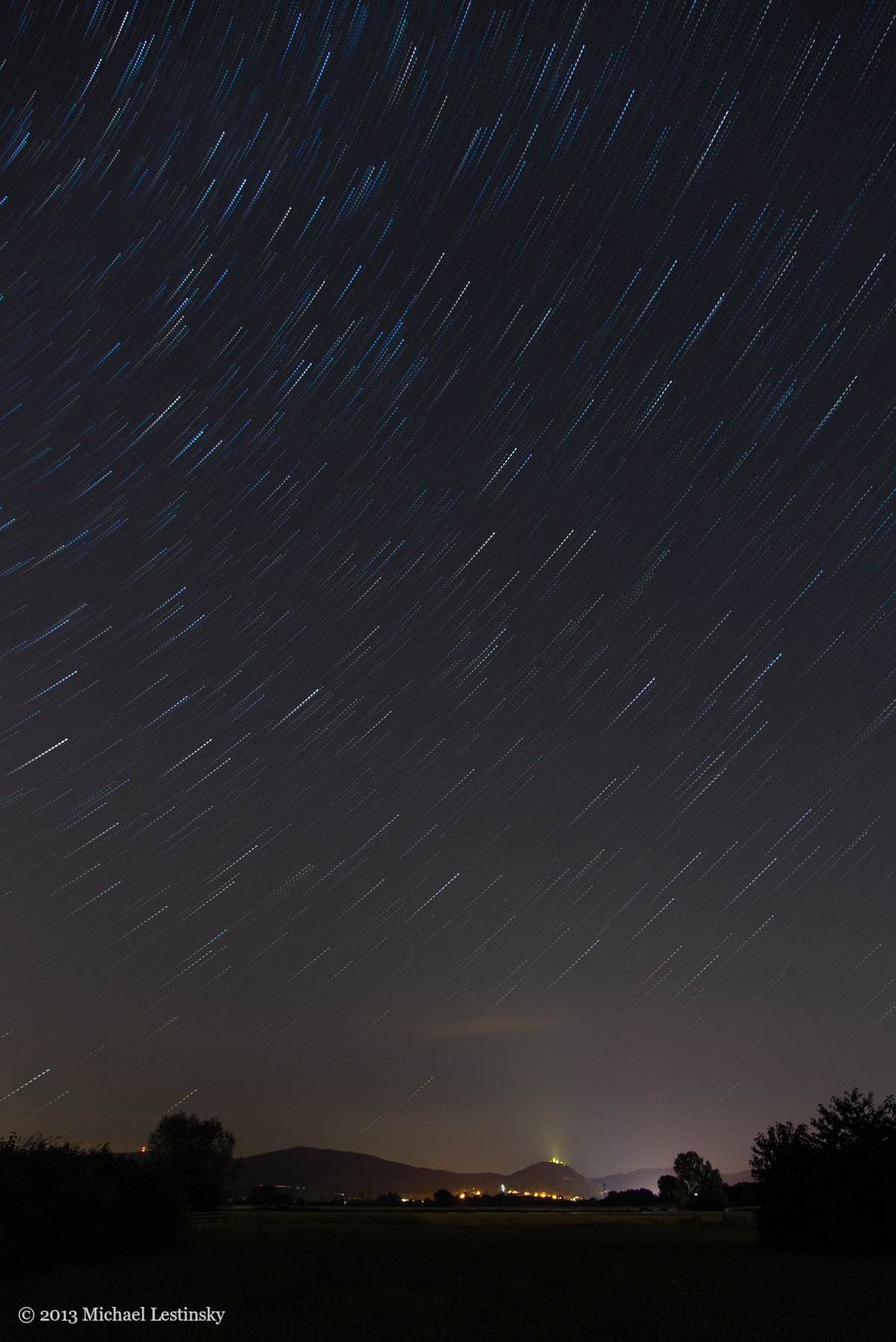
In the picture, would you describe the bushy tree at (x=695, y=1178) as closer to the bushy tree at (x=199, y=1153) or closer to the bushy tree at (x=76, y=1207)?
the bushy tree at (x=199, y=1153)

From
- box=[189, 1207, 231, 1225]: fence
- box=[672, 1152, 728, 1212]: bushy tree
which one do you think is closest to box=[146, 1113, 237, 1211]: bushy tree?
box=[189, 1207, 231, 1225]: fence

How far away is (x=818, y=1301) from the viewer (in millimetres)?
15320

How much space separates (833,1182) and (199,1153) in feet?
182

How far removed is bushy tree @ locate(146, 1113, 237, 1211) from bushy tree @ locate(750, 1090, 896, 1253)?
4812cm

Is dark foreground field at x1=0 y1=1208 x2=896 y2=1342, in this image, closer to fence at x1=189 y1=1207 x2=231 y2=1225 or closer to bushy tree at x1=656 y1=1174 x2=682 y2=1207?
fence at x1=189 y1=1207 x2=231 y2=1225

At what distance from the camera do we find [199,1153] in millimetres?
69125

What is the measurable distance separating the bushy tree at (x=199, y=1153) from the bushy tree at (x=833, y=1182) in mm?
48119

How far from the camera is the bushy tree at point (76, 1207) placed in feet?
58.4

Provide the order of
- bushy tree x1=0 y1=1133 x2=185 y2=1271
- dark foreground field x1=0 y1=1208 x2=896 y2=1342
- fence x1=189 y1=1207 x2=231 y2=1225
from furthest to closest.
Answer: fence x1=189 y1=1207 x2=231 y2=1225
bushy tree x1=0 y1=1133 x2=185 y2=1271
dark foreground field x1=0 y1=1208 x2=896 y2=1342

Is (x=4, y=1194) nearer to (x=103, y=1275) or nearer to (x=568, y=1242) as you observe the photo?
(x=103, y=1275)

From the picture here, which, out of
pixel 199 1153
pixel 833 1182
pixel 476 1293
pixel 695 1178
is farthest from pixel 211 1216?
pixel 695 1178

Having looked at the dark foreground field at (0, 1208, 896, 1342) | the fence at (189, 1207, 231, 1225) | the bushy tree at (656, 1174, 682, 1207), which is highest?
the dark foreground field at (0, 1208, 896, 1342)

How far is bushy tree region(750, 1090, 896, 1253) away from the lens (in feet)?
94.6

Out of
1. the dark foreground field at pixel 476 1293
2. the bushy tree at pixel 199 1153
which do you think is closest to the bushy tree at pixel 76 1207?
the dark foreground field at pixel 476 1293
